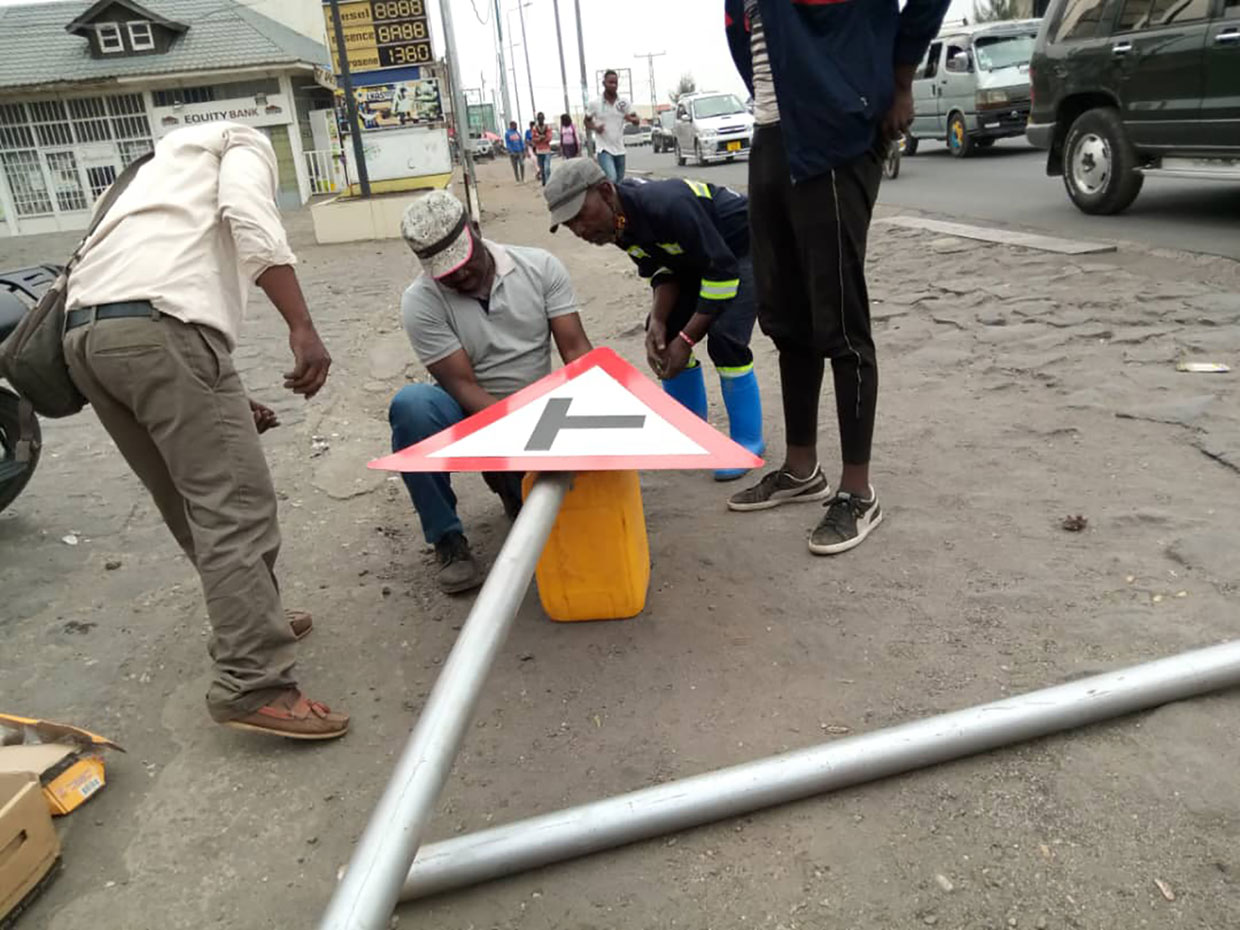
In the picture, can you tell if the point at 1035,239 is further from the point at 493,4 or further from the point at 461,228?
the point at 493,4

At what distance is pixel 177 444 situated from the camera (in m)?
2.22

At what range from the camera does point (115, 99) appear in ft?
74.2

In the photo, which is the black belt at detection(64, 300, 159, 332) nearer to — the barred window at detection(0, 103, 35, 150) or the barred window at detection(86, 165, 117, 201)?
the barred window at detection(86, 165, 117, 201)

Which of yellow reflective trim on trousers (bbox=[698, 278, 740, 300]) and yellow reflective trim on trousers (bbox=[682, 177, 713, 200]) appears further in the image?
yellow reflective trim on trousers (bbox=[682, 177, 713, 200])

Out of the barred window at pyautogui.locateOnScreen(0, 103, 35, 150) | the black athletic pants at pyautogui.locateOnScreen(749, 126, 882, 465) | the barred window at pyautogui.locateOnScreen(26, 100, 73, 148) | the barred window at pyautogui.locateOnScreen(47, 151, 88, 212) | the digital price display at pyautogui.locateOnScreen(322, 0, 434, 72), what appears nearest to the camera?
the black athletic pants at pyautogui.locateOnScreen(749, 126, 882, 465)

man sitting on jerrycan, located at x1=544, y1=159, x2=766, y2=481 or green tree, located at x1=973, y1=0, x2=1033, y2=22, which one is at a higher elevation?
green tree, located at x1=973, y1=0, x2=1033, y2=22

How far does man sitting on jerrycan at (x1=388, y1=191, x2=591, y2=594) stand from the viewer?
9.75ft

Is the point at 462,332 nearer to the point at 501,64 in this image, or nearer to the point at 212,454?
the point at 212,454

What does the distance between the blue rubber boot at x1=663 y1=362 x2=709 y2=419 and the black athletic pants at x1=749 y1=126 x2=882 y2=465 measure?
0.76m

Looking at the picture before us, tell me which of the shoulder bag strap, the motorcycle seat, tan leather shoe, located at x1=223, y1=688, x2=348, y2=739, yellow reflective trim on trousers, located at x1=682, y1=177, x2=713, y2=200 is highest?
the shoulder bag strap

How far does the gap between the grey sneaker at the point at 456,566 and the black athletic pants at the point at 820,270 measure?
123cm

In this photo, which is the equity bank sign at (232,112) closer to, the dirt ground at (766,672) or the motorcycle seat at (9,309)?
the dirt ground at (766,672)

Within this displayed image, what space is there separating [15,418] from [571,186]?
250 centimetres

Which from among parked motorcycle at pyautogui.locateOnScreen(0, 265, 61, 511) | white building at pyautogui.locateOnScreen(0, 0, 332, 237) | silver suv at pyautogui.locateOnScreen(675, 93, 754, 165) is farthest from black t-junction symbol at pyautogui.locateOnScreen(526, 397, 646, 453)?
white building at pyautogui.locateOnScreen(0, 0, 332, 237)
